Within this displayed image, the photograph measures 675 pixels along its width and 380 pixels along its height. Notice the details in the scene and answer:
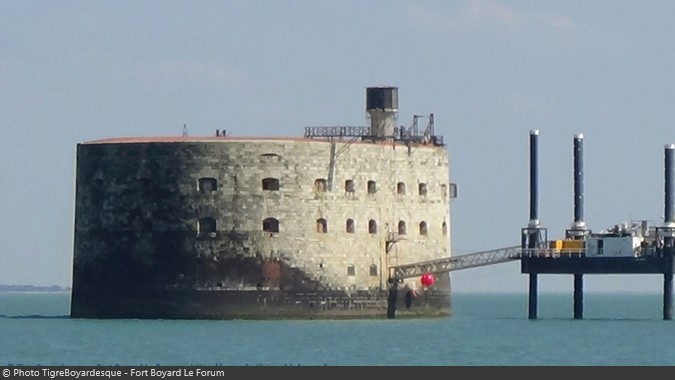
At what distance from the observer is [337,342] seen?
81250mm

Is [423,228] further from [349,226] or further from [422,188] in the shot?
[349,226]

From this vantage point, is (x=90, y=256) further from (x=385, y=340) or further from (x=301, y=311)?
(x=385, y=340)

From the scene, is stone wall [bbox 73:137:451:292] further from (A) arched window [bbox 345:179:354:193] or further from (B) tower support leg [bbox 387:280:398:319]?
(B) tower support leg [bbox 387:280:398:319]

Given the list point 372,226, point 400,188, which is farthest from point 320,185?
point 400,188

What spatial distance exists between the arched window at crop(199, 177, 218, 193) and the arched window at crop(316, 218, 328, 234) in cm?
435

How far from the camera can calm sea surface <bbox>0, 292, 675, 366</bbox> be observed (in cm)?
7269

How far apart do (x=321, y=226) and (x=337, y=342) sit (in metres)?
13.2

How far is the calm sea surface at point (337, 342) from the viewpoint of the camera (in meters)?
72.7

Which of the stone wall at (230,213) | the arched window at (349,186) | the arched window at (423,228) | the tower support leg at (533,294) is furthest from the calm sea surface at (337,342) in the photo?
the arched window at (349,186)

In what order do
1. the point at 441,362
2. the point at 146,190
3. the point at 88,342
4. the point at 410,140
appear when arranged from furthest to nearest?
1. the point at 410,140
2. the point at 146,190
3. the point at 88,342
4. the point at 441,362

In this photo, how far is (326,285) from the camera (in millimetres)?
94250

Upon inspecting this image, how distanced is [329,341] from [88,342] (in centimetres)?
798

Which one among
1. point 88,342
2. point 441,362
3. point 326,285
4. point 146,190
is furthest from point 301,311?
point 441,362

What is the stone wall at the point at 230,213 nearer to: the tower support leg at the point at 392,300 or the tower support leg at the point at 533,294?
the tower support leg at the point at 392,300
